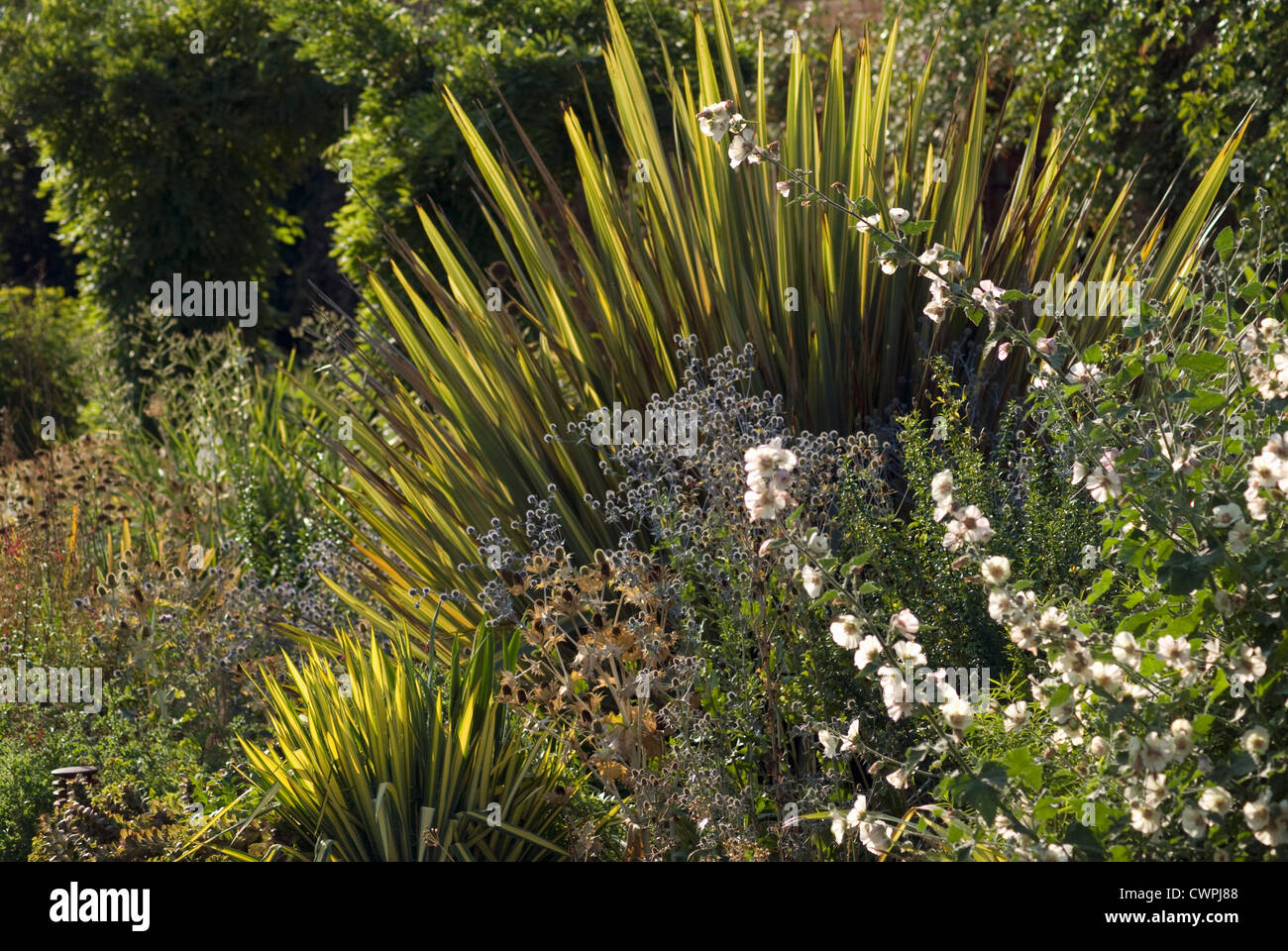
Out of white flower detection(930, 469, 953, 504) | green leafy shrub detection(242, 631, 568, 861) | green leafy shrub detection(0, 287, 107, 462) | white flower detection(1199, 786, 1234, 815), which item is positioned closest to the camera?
white flower detection(1199, 786, 1234, 815)

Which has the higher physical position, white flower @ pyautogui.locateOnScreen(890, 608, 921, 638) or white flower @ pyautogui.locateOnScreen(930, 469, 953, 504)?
white flower @ pyautogui.locateOnScreen(930, 469, 953, 504)

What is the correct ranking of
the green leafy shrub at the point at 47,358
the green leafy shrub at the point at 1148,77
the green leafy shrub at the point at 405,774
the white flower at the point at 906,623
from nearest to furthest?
the white flower at the point at 906,623, the green leafy shrub at the point at 405,774, the green leafy shrub at the point at 1148,77, the green leafy shrub at the point at 47,358

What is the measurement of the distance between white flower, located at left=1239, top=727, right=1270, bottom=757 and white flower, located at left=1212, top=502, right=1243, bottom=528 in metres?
0.29

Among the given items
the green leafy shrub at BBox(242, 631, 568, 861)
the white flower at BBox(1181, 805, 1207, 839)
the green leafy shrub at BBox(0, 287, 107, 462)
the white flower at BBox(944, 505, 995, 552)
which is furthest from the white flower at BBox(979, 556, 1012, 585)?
the green leafy shrub at BBox(0, 287, 107, 462)

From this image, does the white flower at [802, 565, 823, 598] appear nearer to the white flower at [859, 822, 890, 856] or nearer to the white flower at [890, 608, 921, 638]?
the white flower at [890, 608, 921, 638]

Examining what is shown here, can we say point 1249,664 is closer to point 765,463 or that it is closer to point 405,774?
point 765,463

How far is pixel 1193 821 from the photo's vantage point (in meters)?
1.68

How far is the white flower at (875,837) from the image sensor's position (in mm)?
1837

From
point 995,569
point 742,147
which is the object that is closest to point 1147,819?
point 995,569

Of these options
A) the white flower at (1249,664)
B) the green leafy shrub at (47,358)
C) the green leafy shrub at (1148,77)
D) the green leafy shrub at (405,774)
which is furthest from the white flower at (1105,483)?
the green leafy shrub at (47,358)

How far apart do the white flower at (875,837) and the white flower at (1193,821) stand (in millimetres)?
415

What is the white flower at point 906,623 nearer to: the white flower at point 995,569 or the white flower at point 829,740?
the white flower at point 995,569

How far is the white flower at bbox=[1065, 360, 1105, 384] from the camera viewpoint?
2.00m

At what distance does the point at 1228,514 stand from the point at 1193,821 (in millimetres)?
424
